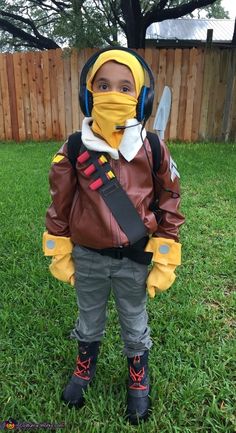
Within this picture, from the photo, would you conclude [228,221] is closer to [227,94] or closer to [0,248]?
[0,248]

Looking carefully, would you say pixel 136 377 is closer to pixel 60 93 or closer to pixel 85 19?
pixel 60 93

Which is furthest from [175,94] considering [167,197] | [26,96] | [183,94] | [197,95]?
[167,197]

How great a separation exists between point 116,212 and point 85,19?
802 centimetres

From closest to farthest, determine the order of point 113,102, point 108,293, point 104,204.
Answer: point 113,102 < point 104,204 < point 108,293

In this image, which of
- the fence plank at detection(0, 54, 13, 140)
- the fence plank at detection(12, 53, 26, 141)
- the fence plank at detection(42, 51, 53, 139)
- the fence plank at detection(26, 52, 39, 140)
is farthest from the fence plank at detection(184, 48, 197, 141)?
the fence plank at detection(0, 54, 13, 140)

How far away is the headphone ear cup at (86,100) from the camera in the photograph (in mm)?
1650

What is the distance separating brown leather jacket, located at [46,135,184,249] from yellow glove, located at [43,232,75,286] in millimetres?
31

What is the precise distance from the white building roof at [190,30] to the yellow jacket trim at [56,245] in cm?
1655

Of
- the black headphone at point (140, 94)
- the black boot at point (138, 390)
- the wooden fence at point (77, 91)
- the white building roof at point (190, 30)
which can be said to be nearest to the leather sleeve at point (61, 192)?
the black headphone at point (140, 94)

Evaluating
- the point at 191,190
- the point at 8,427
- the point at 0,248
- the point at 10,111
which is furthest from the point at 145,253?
the point at 10,111

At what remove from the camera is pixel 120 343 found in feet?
7.72

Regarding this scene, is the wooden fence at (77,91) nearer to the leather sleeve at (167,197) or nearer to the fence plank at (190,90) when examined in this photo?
the fence plank at (190,90)

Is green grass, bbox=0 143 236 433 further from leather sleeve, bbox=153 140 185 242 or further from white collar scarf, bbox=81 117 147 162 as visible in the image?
white collar scarf, bbox=81 117 147 162

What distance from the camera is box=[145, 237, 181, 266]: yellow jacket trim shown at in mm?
1798
